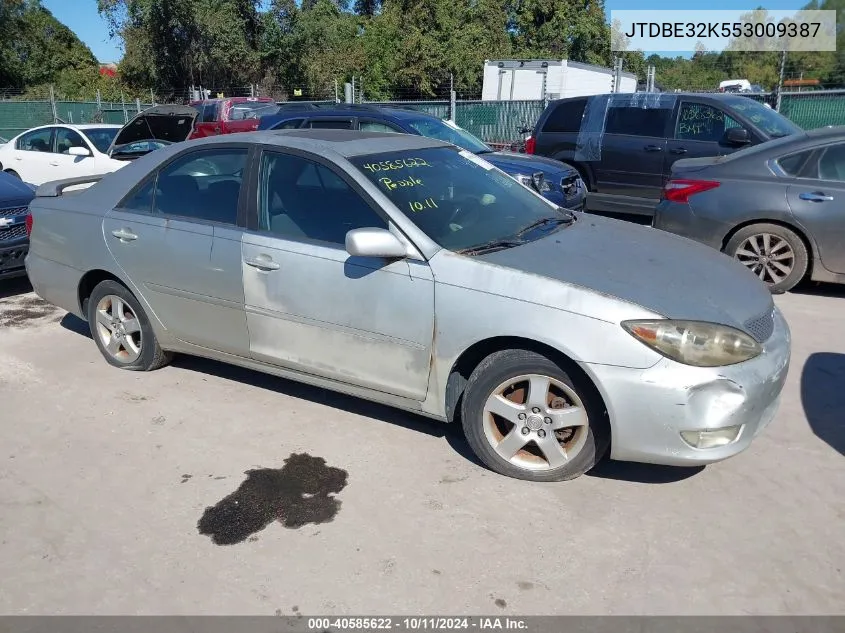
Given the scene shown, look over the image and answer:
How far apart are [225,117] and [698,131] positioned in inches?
354

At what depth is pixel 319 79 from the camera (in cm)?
3694

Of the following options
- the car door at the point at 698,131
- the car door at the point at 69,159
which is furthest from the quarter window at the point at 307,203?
the car door at the point at 69,159

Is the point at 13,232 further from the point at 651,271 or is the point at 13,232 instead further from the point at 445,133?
the point at 651,271

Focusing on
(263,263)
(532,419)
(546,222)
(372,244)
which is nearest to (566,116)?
(546,222)

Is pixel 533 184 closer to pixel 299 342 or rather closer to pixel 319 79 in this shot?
pixel 299 342

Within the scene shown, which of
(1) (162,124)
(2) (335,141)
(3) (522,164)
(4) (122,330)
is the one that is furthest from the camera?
(1) (162,124)

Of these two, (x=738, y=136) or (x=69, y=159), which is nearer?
(x=738, y=136)

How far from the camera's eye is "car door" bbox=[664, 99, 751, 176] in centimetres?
921

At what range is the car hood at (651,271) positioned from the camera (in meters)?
3.34

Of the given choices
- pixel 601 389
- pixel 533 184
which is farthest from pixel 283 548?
pixel 533 184

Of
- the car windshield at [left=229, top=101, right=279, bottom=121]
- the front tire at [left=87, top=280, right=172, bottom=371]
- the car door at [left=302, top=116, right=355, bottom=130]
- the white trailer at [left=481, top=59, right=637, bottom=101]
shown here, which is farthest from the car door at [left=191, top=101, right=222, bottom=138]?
the white trailer at [left=481, top=59, right=637, bottom=101]

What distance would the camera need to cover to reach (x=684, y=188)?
6.88m

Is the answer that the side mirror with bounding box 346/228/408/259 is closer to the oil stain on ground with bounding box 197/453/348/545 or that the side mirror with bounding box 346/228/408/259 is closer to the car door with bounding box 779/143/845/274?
the oil stain on ground with bounding box 197/453/348/545

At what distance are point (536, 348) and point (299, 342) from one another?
1389 millimetres
